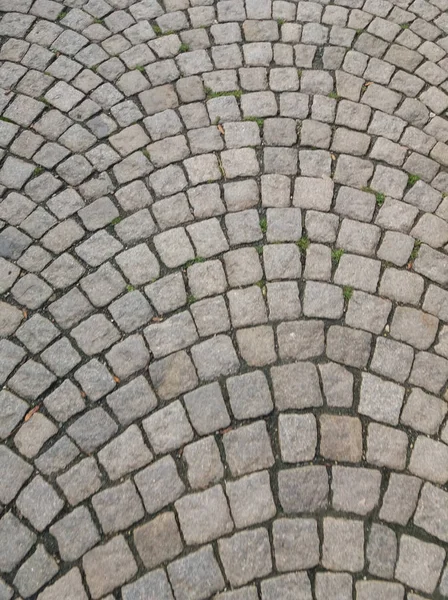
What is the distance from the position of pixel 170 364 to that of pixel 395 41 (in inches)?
126

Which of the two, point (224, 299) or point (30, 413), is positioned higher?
point (224, 299)

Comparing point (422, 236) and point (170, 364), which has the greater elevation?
point (422, 236)

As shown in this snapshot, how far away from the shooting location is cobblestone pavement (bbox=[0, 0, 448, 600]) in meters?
2.65

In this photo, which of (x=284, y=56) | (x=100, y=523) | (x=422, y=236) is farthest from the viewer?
(x=284, y=56)

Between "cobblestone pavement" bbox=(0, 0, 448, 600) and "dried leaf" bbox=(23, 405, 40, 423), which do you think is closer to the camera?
"cobblestone pavement" bbox=(0, 0, 448, 600)

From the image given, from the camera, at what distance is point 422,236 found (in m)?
3.56

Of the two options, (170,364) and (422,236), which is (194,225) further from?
(422,236)

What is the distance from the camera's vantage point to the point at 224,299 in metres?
3.32

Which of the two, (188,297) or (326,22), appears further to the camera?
(326,22)

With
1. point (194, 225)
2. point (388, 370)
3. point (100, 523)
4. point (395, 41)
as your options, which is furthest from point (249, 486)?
point (395, 41)

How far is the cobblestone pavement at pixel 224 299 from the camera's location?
8.70ft

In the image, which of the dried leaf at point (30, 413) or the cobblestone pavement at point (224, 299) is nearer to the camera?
the cobblestone pavement at point (224, 299)

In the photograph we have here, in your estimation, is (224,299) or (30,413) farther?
(224,299)

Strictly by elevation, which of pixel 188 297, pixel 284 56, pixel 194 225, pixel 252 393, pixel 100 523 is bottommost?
pixel 100 523
